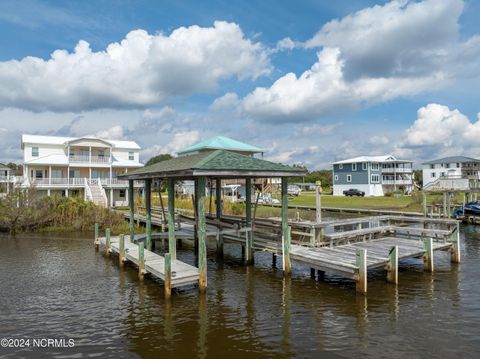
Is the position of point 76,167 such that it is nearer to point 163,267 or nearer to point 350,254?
point 163,267

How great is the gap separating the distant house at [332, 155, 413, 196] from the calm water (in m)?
53.4

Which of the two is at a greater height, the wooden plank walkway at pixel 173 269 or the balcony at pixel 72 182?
the balcony at pixel 72 182

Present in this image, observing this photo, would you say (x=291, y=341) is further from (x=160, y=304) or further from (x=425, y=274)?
(x=425, y=274)

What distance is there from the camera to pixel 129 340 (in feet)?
29.1

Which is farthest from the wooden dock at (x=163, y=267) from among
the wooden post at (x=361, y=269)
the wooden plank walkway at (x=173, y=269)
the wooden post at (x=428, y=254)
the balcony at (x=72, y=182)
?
the balcony at (x=72, y=182)

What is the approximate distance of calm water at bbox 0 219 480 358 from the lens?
27.7 feet

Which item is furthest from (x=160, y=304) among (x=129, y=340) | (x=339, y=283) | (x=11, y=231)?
(x=11, y=231)

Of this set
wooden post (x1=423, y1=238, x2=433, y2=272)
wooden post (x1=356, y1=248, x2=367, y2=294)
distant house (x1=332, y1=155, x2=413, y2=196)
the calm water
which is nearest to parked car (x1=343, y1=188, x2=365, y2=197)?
distant house (x1=332, y1=155, x2=413, y2=196)

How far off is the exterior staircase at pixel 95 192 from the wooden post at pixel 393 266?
3000 centimetres

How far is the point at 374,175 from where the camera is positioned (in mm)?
67250

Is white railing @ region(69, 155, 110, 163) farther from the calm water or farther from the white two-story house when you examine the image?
the calm water

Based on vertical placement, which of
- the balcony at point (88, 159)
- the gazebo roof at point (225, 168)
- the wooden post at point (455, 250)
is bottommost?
the wooden post at point (455, 250)

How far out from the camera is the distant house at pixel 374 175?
66.9 metres

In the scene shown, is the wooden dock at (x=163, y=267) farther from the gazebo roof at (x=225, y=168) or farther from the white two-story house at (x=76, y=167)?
the white two-story house at (x=76, y=167)
